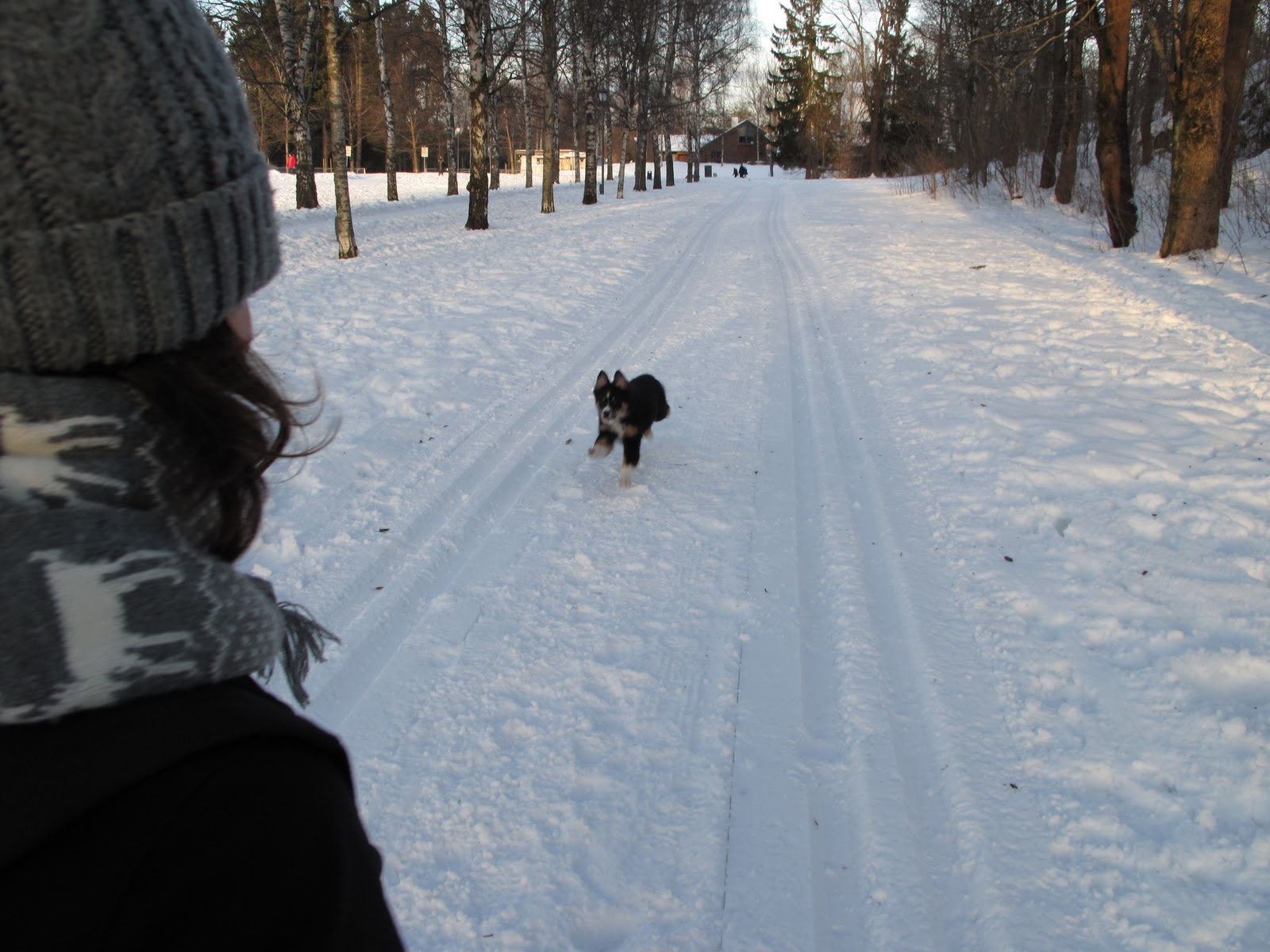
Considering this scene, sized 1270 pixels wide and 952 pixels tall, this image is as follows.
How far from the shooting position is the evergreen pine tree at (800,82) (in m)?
62.2

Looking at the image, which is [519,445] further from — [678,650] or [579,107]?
[579,107]

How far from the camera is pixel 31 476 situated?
81cm

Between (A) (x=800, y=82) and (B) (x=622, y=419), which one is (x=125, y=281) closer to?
(B) (x=622, y=419)

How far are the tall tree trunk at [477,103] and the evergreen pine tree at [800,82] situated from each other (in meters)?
48.4

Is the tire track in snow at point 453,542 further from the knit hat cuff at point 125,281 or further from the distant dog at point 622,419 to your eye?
the knit hat cuff at point 125,281

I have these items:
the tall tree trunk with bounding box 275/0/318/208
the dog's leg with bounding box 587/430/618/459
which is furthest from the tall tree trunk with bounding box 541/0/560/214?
the dog's leg with bounding box 587/430/618/459

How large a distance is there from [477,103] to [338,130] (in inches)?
188

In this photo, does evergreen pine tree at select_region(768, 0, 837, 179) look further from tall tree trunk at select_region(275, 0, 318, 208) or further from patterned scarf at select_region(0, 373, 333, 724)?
patterned scarf at select_region(0, 373, 333, 724)

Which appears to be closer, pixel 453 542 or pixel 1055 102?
pixel 453 542

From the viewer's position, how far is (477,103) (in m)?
17.6

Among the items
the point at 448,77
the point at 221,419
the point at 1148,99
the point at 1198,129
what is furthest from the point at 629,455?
the point at 448,77

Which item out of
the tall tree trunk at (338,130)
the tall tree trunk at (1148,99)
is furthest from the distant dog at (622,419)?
the tall tree trunk at (1148,99)

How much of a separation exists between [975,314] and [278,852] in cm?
1083

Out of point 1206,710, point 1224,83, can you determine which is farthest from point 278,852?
point 1224,83
